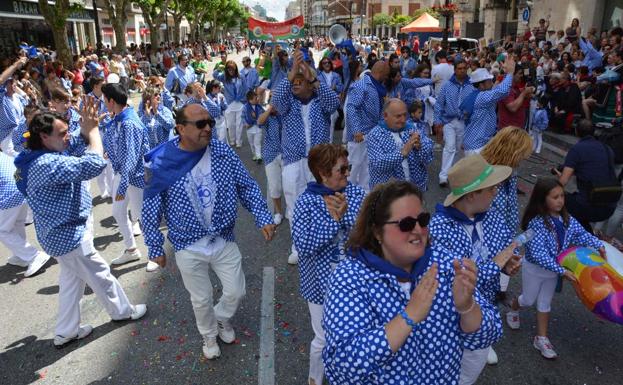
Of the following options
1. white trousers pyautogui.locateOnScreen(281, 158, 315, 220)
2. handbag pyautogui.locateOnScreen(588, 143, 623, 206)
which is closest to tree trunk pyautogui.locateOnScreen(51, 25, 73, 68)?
white trousers pyautogui.locateOnScreen(281, 158, 315, 220)

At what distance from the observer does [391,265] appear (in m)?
1.90

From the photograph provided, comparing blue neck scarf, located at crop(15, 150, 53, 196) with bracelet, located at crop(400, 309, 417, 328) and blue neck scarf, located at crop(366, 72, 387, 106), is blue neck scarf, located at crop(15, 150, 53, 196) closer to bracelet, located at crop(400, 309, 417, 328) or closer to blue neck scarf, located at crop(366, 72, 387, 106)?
bracelet, located at crop(400, 309, 417, 328)

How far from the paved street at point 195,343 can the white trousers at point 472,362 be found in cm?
76

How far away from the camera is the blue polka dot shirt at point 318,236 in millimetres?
2988

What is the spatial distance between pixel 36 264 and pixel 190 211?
125 inches

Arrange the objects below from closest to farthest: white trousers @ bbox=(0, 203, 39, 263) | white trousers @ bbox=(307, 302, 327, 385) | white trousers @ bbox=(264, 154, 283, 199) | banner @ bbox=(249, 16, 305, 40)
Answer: white trousers @ bbox=(307, 302, 327, 385)
white trousers @ bbox=(0, 203, 39, 263)
white trousers @ bbox=(264, 154, 283, 199)
banner @ bbox=(249, 16, 305, 40)

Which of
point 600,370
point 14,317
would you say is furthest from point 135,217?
point 600,370

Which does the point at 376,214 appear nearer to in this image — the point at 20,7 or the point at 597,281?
the point at 597,281

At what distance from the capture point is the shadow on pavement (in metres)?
3.77

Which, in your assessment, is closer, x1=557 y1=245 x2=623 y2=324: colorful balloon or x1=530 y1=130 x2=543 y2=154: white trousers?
x1=557 y1=245 x2=623 y2=324: colorful balloon

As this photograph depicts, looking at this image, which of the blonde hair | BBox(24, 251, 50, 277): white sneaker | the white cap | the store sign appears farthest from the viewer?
the store sign

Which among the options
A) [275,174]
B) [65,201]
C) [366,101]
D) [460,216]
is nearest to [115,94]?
[65,201]

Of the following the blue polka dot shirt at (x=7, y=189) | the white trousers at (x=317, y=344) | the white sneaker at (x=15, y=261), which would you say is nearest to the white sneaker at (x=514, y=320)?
the white trousers at (x=317, y=344)

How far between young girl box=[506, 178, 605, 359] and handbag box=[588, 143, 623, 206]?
109 cm
